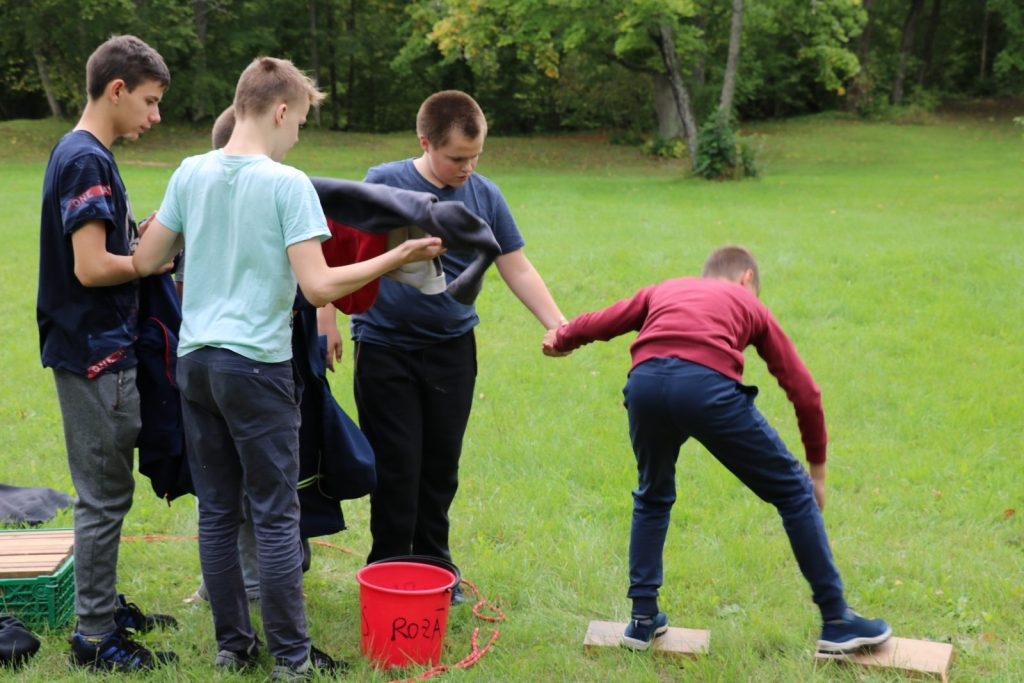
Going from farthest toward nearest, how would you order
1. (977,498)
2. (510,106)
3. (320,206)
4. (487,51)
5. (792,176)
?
(510,106), (487,51), (792,176), (977,498), (320,206)

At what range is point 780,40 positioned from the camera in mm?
42562

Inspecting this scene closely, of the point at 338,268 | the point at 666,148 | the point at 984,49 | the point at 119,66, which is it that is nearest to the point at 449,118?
the point at 338,268

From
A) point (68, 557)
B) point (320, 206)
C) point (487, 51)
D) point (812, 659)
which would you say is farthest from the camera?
point (487, 51)

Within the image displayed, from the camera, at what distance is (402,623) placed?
13.0ft

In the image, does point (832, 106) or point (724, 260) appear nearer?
point (724, 260)

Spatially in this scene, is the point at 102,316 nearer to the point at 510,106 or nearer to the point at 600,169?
the point at 600,169

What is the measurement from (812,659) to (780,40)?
41674mm

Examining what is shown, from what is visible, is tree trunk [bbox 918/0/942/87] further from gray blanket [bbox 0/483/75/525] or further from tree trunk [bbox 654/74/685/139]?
gray blanket [bbox 0/483/75/525]

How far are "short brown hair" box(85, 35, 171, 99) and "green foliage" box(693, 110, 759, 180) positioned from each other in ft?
69.6

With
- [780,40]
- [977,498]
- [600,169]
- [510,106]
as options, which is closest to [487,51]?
[600,169]

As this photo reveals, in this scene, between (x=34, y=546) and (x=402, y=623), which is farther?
(x=34, y=546)

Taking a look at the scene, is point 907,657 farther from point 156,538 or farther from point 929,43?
point 929,43

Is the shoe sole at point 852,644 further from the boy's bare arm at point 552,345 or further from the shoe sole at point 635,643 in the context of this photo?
the boy's bare arm at point 552,345

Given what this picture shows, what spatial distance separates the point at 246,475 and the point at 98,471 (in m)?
0.62
